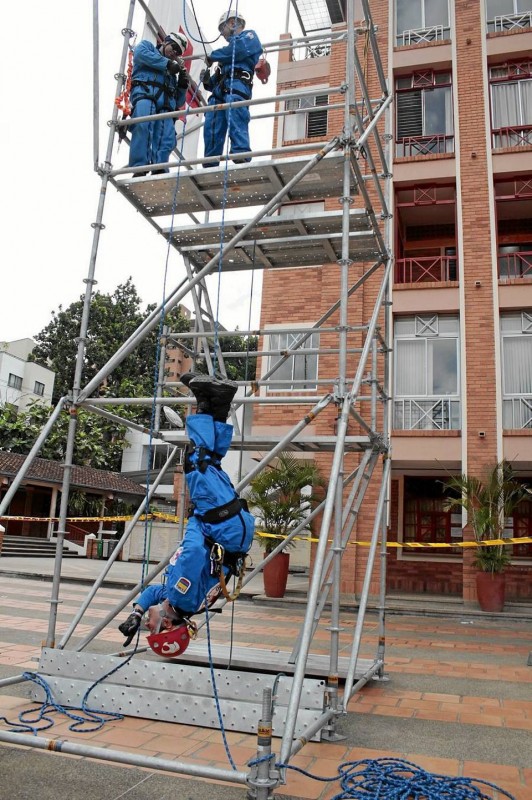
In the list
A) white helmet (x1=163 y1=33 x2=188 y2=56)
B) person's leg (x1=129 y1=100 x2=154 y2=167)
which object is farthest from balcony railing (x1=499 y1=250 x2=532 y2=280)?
person's leg (x1=129 y1=100 x2=154 y2=167)

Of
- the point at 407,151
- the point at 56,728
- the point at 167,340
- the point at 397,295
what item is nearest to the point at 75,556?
the point at 397,295

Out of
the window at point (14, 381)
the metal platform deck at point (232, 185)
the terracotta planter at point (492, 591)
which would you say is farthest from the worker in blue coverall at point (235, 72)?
the window at point (14, 381)

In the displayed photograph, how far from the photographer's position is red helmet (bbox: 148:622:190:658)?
398 cm

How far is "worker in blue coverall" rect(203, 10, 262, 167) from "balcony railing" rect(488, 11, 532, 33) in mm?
14619

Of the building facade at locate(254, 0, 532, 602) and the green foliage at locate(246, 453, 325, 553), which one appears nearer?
the green foliage at locate(246, 453, 325, 553)

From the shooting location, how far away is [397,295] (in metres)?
16.7

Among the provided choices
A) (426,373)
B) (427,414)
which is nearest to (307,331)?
(427,414)

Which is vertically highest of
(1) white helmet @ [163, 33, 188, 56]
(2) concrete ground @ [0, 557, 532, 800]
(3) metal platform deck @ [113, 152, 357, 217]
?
(1) white helmet @ [163, 33, 188, 56]

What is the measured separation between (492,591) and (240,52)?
Answer: 1123cm

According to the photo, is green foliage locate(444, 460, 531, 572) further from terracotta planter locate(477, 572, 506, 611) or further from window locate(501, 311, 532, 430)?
window locate(501, 311, 532, 430)

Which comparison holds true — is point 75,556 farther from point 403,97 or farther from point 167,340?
point 167,340

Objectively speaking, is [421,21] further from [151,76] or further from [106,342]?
[106,342]

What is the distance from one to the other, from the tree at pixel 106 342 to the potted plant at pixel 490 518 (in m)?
26.8

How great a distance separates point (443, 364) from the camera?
1662 centimetres
